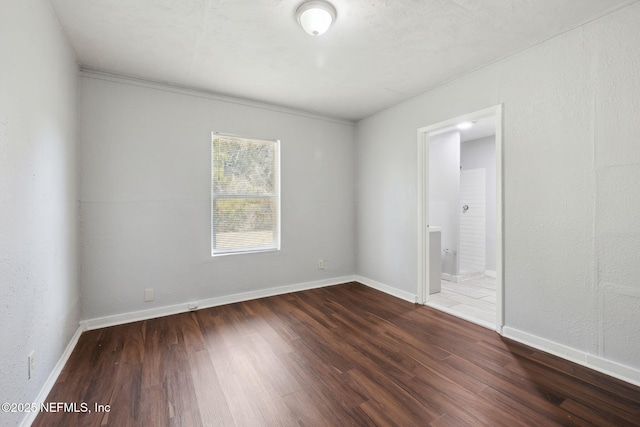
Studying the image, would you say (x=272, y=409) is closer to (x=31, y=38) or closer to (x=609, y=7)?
(x=31, y=38)

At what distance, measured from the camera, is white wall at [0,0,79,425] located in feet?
4.48

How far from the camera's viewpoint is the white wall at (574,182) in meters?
1.91

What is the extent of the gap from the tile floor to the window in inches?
92.0

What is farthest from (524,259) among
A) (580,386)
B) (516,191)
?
(580,386)

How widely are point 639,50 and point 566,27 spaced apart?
0.50 meters

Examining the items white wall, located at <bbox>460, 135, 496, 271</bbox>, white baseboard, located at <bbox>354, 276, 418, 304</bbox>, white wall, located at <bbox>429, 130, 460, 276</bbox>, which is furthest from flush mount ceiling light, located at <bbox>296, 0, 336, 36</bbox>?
white wall, located at <bbox>460, 135, 496, 271</bbox>

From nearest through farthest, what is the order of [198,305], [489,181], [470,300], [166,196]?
[166,196]
[198,305]
[470,300]
[489,181]

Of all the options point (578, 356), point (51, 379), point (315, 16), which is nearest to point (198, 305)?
point (51, 379)

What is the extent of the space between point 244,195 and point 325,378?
2.42 metres

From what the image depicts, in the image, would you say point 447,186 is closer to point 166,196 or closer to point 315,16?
point 315,16

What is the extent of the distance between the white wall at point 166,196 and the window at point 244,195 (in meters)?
0.11

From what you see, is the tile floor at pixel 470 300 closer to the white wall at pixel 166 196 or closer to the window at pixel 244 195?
the white wall at pixel 166 196

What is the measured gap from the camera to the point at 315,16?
75.1 inches

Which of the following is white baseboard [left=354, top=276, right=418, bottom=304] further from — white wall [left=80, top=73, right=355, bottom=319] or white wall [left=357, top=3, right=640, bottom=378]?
white wall [left=357, top=3, right=640, bottom=378]
